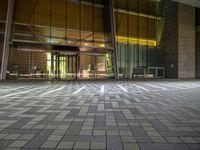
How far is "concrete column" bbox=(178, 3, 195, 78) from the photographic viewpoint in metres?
22.9

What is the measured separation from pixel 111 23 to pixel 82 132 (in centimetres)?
1868

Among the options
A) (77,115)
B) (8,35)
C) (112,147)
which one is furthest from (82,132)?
(8,35)

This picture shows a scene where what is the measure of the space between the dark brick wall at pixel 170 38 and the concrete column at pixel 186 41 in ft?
1.49

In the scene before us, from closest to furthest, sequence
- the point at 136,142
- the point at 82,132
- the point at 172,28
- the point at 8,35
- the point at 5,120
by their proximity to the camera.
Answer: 1. the point at 136,142
2. the point at 82,132
3. the point at 5,120
4. the point at 8,35
5. the point at 172,28

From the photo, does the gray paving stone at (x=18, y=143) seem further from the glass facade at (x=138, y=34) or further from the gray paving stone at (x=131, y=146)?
the glass facade at (x=138, y=34)

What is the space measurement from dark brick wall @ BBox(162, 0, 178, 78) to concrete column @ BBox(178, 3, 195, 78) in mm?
454

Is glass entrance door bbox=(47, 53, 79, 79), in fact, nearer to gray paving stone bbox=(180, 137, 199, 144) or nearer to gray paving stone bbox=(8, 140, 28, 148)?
gray paving stone bbox=(8, 140, 28, 148)

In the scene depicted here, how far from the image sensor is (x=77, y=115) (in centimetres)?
415

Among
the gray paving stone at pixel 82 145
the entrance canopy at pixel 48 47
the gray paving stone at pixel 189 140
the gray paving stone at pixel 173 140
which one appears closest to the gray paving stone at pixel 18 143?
the gray paving stone at pixel 82 145

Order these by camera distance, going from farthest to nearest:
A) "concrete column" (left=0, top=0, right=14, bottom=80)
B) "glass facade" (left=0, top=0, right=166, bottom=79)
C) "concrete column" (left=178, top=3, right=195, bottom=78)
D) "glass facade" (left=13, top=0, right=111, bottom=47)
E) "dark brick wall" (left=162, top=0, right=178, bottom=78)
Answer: "dark brick wall" (left=162, top=0, right=178, bottom=78) → "concrete column" (left=178, top=3, right=195, bottom=78) → "glass facade" (left=0, top=0, right=166, bottom=79) → "glass facade" (left=13, top=0, right=111, bottom=47) → "concrete column" (left=0, top=0, right=14, bottom=80)

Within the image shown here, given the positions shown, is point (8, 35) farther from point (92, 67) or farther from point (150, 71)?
point (150, 71)

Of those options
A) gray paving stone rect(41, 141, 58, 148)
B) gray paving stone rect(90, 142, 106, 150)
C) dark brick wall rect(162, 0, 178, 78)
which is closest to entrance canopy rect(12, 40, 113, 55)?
dark brick wall rect(162, 0, 178, 78)

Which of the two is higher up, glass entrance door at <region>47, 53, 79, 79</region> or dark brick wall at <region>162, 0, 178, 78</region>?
dark brick wall at <region>162, 0, 178, 78</region>

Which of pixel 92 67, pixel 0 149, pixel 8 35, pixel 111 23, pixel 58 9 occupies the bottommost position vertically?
pixel 0 149
